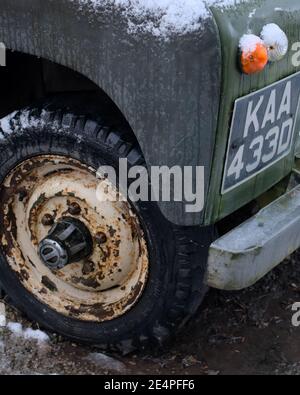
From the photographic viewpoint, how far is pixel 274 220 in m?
2.47

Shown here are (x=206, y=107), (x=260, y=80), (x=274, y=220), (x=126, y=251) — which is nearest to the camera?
(x=206, y=107)

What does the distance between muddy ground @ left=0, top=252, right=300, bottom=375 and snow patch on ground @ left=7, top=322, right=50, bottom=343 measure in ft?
0.06

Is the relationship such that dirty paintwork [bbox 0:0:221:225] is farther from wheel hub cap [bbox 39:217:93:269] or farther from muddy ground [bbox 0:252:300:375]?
muddy ground [bbox 0:252:300:375]

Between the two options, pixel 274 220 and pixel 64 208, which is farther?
pixel 64 208

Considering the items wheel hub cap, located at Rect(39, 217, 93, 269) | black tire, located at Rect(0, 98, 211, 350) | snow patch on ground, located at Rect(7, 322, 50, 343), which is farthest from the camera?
snow patch on ground, located at Rect(7, 322, 50, 343)

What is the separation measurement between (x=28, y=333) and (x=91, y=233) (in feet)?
2.28

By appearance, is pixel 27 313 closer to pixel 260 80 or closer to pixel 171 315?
pixel 171 315

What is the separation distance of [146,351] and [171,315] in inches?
12.8

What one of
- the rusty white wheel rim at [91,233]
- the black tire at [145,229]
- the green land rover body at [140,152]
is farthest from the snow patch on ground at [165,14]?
the rusty white wheel rim at [91,233]

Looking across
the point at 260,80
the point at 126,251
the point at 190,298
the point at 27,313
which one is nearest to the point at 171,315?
the point at 190,298

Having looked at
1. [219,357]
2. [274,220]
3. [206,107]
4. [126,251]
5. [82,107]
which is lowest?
[219,357]

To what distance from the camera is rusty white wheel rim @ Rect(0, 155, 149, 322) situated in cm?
261

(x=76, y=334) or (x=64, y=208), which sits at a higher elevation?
(x=64, y=208)

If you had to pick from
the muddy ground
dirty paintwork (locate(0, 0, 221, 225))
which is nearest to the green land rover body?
Answer: dirty paintwork (locate(0, 0, 221, 225))
